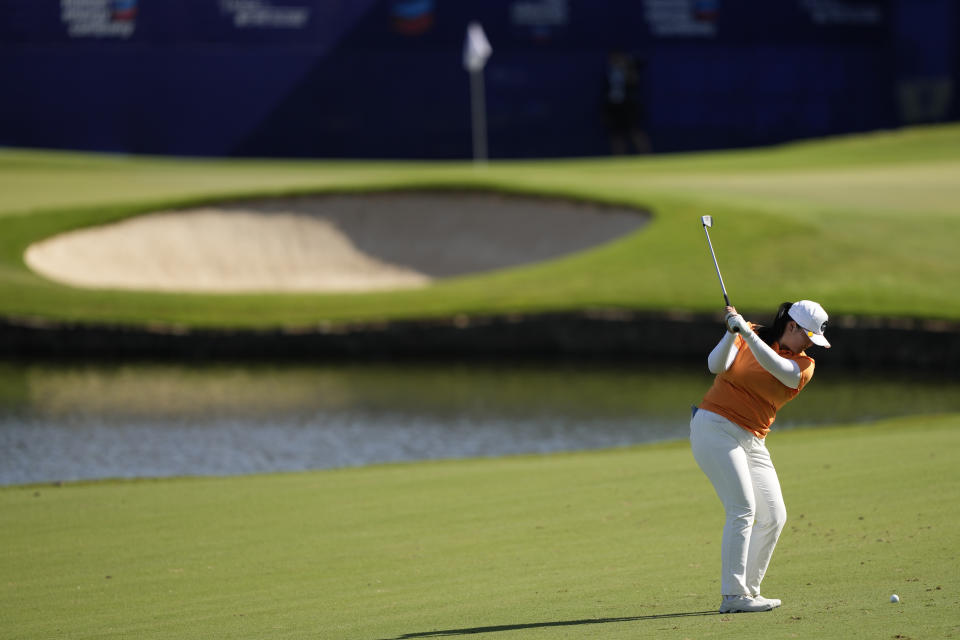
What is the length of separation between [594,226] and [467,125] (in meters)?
17.2

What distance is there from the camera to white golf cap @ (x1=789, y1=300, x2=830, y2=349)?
239 inches

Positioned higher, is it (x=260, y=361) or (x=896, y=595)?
(x=896, y=595)

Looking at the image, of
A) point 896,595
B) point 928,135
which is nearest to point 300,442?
point 896,595

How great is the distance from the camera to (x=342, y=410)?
17.6 meters

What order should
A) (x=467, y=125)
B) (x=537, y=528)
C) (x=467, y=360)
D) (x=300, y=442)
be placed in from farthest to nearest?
(x=467, y=125) → (x=467, y=360) → (x=300, y=442) → (x=537, y=528)

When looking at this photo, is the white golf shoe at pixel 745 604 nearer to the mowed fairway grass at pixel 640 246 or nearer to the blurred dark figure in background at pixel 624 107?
the mowed fairway grass at pixel 640 246

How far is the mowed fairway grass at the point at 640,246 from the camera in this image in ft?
73.1

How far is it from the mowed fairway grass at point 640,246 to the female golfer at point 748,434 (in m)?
15.0

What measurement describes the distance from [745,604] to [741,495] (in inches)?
20.1

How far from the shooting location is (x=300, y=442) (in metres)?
15.5

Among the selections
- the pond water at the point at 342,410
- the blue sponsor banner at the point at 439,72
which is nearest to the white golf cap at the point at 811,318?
the pond water at the point at 342,410

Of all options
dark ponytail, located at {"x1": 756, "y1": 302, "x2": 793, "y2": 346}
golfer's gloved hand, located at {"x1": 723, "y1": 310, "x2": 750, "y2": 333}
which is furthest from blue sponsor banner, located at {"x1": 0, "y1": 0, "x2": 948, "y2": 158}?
golfer's gloved hand, located at {"x1": 723, "y1": 310, "x2": 750, "y2": 333}

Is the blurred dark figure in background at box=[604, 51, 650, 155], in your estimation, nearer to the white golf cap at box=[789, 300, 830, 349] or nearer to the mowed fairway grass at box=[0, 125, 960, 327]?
the mowed fairway grass at box=[0, 125, 960, 327]

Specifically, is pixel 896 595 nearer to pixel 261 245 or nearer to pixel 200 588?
pixel 200 588
